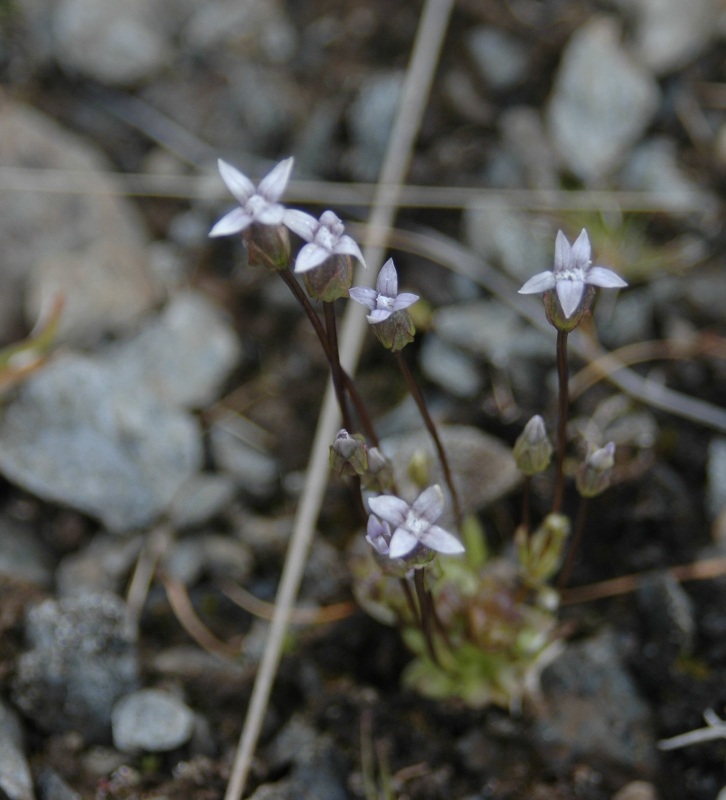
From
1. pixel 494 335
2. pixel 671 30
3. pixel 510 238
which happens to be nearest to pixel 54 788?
pixel 494 335

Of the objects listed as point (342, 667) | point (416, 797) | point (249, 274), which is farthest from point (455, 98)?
point (416, 797)

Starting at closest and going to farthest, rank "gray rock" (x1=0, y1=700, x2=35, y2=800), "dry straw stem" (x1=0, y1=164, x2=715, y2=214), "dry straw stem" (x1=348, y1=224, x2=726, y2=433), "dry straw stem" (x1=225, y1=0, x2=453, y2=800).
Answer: "gray rock" (x1=0, y1=700, x2=35, y2=800), "dry straw stem" (x1=225, y1=0, x2=453, y2=800), "dry straw stem" (x1=348, y1=224, x2=726, y2=433), "dry straw stem" (x1=0, y1=164, x2=715, y2=214)

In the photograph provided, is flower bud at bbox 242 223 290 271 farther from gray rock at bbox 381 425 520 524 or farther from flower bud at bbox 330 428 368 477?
gray rock at bbox 381 425 520 524

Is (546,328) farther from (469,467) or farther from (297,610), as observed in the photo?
(297,610)

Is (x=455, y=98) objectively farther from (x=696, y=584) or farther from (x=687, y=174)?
(x=696, y=584)

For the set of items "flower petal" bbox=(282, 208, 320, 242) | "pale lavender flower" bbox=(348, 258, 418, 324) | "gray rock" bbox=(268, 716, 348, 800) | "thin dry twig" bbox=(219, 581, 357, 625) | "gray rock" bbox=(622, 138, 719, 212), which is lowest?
"gray rock" bbox=(268, 716, 348, 800)

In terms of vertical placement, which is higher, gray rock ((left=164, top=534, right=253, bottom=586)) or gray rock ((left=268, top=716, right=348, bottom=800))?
gray rock ((left=164, top=534, right=253, bottom=586))

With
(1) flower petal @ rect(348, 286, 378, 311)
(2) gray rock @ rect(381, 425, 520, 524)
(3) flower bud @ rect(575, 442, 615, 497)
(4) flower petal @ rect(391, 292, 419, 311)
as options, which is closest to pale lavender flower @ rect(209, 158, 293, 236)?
(1) flower petal @ rect(348, 286, 378, 311)
